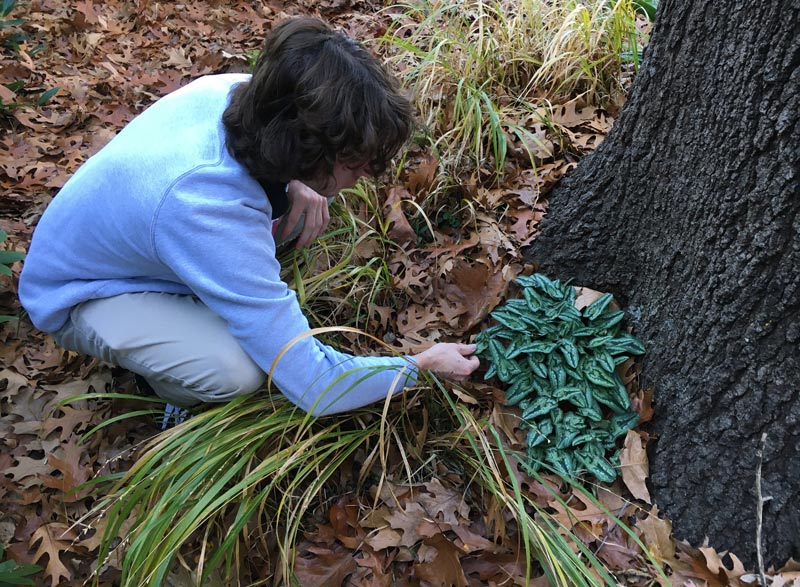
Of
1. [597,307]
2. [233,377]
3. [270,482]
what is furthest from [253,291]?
[597,307]

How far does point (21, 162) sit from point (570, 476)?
11.3 ft

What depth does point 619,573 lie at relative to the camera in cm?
188

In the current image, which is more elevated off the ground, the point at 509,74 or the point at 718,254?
the point at 509,74

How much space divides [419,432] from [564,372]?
1.91 ft

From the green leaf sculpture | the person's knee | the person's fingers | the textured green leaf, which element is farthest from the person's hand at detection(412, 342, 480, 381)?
the person's knee

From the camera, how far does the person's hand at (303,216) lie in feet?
8.23

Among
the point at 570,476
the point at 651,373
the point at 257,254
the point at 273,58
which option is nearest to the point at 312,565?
the point at 570,476

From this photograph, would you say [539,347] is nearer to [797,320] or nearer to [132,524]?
[797,320]

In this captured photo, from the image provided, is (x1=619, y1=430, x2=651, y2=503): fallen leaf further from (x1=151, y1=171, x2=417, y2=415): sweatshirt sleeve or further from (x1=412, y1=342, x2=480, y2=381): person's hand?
(x1=151, y1=171, x2=417, y2=415): sweatshirt sleeve

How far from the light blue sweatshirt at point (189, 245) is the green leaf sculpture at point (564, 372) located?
0.44 metres

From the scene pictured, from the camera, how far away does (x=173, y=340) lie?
7.03 feet

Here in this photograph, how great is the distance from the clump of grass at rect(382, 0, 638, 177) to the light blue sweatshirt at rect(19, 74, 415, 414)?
1328 mm

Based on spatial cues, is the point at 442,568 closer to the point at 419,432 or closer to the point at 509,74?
the point at 419,432

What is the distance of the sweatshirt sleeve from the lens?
177 cm
